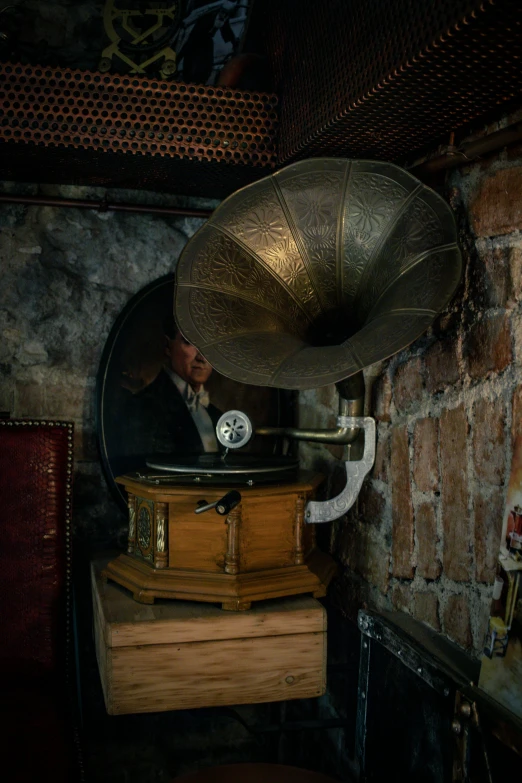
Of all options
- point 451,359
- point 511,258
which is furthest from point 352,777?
point 511,258

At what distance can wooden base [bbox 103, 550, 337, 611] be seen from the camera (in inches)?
74.5

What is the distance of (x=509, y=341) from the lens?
4.86 ft

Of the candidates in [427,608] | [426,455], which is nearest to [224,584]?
[427,608]

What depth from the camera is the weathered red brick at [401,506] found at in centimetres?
187

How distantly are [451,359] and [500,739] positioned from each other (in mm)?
848

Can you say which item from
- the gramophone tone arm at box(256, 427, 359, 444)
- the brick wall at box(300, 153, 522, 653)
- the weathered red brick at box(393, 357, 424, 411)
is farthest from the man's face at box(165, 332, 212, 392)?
the weathered red brick at box(393, 357, 424, 411)

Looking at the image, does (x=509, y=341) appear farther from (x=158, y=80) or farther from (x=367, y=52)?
(x=158, y=80)

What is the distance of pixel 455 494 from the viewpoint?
1657 millimetres

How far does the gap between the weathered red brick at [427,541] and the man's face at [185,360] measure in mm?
1030

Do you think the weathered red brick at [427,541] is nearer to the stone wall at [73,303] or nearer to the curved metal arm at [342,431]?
the curved metal arm at [342,431]

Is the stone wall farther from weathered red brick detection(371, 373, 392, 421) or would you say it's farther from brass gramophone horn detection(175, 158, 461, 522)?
weathered red brick detection(371, 373, 392, 421)

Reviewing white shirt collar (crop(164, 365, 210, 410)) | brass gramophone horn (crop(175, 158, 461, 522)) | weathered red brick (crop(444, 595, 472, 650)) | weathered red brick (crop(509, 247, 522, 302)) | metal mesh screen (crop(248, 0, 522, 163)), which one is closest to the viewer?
metal mesh screen (crop(248, 0, 522, 163))

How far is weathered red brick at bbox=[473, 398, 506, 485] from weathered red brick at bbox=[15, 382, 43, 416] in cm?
151

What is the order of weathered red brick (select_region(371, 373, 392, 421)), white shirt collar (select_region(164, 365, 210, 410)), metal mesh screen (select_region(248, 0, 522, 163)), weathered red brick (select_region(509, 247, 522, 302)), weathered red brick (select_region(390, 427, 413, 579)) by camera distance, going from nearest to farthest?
metal mesh screen (select_region(248, 0, 522, 163))
weathered red brick (select_region(509, 247, 522, 302))
weathered red brick (select_region(390, 427, 413, 579))
weathered red brick (select_region(371, 373, 392, 421))
white shirt collar (select_region(164, 365, 210, 410))
